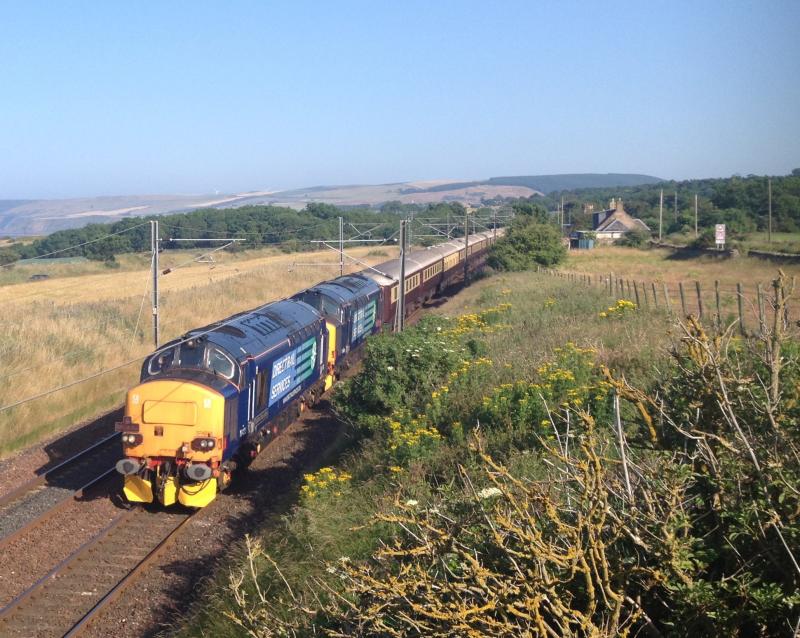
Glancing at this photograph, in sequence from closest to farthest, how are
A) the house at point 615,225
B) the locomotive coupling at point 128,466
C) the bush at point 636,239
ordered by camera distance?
the locomotive coupling at point 128,466, the bush at point 636,239, the house at point 615,225

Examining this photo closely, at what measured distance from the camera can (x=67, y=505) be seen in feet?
45.3

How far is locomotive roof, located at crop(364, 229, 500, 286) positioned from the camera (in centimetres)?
2992

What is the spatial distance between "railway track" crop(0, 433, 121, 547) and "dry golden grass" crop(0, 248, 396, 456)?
218cm

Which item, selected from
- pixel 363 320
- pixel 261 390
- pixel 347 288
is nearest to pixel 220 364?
pixel 261 390

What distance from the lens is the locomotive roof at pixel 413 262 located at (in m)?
29.9

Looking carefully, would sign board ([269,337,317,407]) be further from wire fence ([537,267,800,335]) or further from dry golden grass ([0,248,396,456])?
wire fence ([537,267,800,335])

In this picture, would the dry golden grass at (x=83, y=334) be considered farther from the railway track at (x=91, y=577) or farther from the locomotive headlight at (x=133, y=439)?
the railway track at (x=91, y=577)

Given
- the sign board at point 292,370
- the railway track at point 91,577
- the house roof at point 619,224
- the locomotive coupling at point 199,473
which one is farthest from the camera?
the house roof at point 619,224

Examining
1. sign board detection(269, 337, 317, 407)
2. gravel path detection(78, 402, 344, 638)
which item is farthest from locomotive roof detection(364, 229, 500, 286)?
gravel path detection(78, 402, 344, 638)

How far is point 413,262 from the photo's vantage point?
121 feet

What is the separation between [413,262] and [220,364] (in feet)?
79.8

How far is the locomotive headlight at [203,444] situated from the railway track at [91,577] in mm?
1444

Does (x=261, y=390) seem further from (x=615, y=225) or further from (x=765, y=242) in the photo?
(x=615, y=225)

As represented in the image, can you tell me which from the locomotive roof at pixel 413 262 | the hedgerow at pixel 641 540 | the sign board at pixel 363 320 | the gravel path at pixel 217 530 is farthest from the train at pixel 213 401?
the locomotive roof at pixel 413 262
